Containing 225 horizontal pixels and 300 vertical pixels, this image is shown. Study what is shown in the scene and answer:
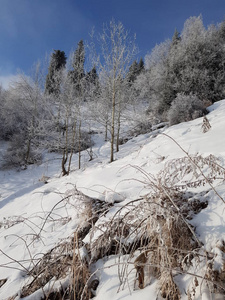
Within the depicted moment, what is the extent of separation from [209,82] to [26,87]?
14458 millimetres

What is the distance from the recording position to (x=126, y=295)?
2.93 ft

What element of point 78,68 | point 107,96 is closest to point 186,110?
point 107,96

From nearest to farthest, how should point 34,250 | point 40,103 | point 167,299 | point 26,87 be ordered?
point 167,299 < point 34,250 < point 26,87 < point 40,103

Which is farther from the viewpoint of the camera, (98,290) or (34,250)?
(34,250)

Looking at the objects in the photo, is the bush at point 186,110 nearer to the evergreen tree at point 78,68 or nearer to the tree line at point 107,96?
the tree line at point 107,96

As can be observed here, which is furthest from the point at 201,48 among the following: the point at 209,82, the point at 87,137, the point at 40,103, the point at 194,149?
the point at 40,103

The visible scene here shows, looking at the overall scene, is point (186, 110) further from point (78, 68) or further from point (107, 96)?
point (78, 68)

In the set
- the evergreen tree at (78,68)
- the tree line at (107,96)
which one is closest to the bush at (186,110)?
the tree line at (107,96)

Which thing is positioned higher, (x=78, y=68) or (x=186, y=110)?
(x=78, y=68)

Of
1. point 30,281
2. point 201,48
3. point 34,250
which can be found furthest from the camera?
point 201,48

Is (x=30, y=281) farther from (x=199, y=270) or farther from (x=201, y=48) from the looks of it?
(x=201, y=48)

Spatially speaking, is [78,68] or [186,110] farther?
[78,68]

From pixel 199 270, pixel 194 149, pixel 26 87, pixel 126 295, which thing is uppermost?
pixel 26 87

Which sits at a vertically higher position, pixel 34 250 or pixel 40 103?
pixel 40 103
